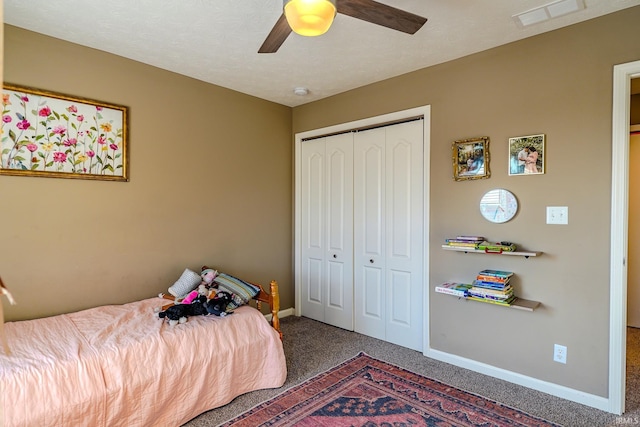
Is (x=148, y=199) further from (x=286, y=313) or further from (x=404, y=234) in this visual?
(x=404, y=234)

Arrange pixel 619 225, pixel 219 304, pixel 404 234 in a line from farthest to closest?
pixel 404 234, pixel 219 304, pixel 619 225

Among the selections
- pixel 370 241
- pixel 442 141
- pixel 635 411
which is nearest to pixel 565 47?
pixel 442 141

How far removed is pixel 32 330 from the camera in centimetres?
232

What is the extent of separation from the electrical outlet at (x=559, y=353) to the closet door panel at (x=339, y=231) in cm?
182

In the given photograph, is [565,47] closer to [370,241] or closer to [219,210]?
[370,241]

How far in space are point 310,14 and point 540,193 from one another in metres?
2.02

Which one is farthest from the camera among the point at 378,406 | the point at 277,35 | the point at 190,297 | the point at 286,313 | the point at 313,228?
the point at 286,313

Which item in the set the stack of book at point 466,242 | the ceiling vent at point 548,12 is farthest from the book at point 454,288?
the ceiling vent at point 548,12

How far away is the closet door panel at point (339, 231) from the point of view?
3820mm

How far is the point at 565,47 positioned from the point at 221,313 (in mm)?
3015

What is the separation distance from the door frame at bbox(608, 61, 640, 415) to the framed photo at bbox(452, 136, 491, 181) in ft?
2.53

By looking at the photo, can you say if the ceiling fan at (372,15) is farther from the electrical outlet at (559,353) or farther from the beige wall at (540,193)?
the electrical outlet at (559,353)

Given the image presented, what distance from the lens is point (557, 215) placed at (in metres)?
2.54

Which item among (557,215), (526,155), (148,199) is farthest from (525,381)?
(148,199)
